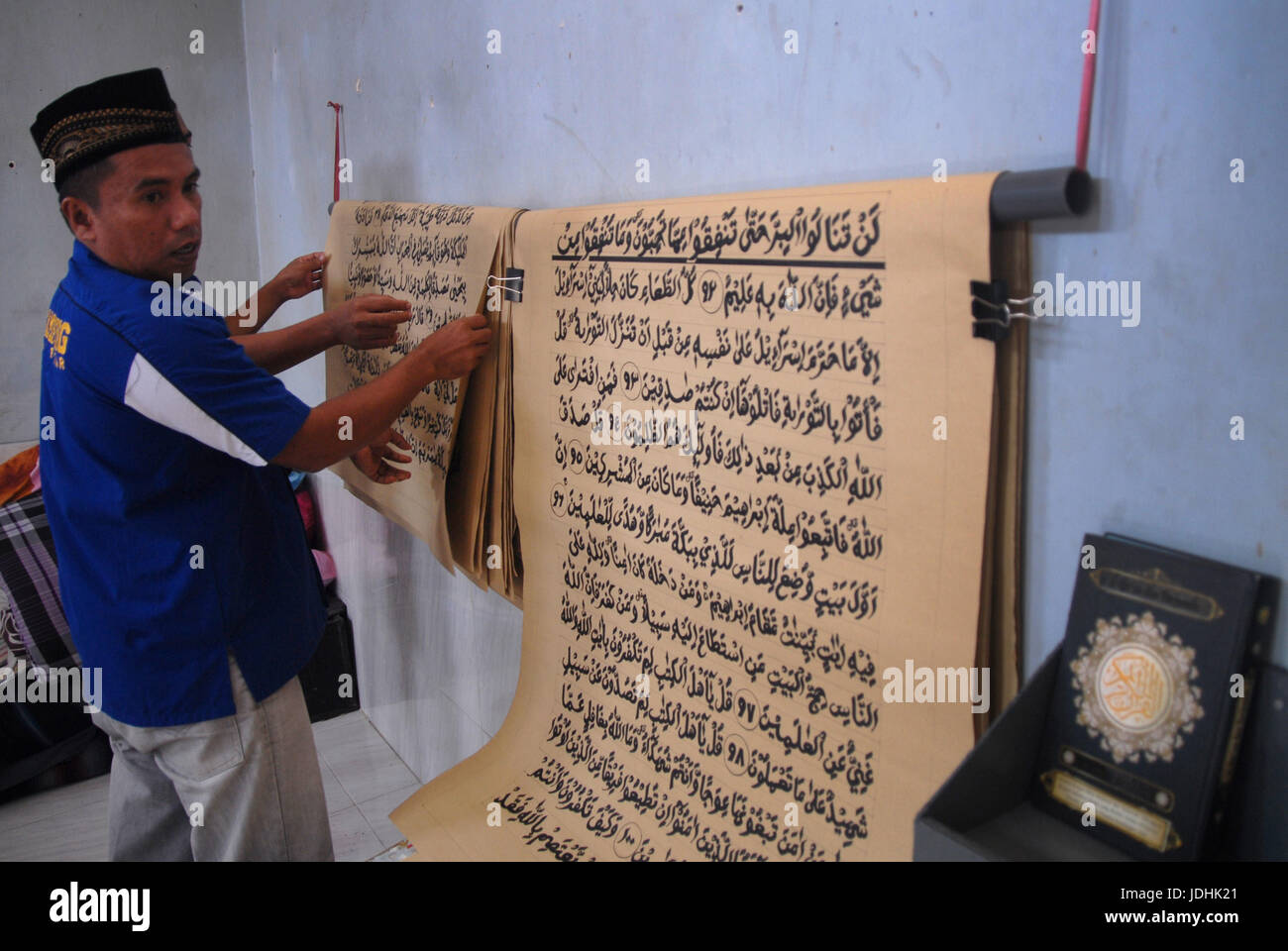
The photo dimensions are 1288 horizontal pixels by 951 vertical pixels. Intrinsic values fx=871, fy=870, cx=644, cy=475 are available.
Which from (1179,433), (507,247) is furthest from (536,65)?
(1179,433)

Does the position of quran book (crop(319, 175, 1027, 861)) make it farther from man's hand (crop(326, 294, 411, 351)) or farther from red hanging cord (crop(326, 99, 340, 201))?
red hanging cord (crop(326, 99, 340, 201))

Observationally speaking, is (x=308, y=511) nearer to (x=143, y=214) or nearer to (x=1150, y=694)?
(x=143, y=214)

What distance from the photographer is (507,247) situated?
0.99 meters

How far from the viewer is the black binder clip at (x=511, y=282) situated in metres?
0.97

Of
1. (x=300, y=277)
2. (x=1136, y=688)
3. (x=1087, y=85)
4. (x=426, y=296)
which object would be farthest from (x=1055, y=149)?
(x=300, y=277)

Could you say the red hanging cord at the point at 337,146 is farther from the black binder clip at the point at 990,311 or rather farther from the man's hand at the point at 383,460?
the black binder clip at the point at 990,311

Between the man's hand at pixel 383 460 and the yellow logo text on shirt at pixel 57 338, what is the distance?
361 millimetres

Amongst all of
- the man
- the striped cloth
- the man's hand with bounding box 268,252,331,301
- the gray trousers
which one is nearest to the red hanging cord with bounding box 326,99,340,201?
the man's hand with bounding box 268,252,331,301

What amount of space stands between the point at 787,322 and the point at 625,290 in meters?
0.21

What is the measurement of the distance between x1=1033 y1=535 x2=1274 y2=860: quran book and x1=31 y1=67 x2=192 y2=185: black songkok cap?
1.08 meters

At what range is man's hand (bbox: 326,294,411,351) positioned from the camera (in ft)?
3.72
